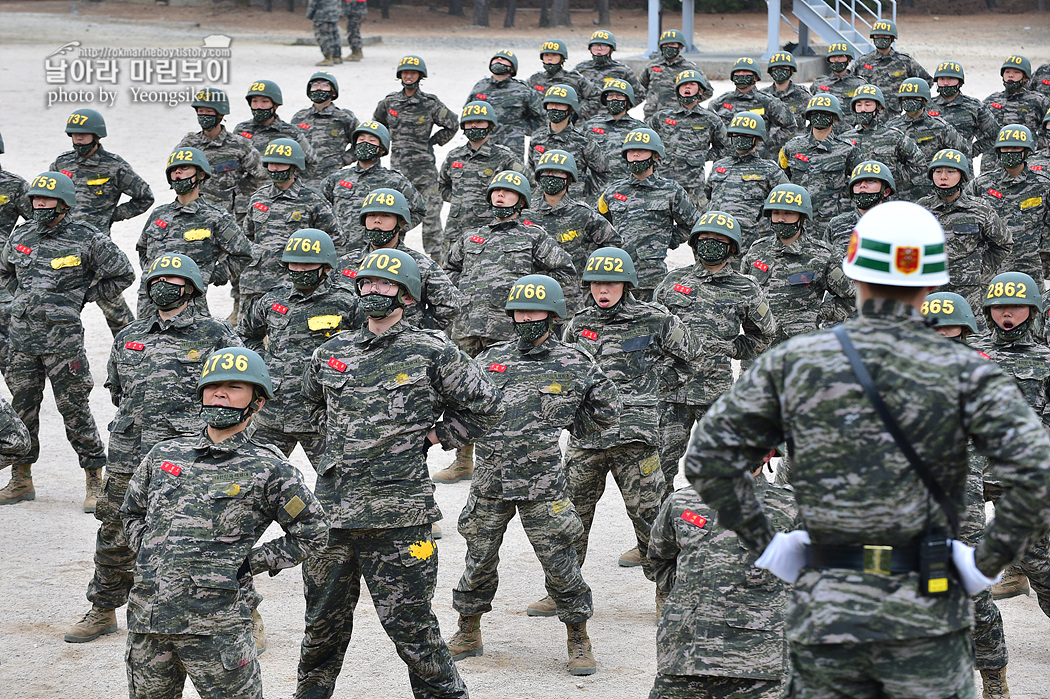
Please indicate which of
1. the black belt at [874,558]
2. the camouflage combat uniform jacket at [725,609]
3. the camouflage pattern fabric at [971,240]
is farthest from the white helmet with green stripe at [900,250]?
the camouflage pattern fabric at [971,240]

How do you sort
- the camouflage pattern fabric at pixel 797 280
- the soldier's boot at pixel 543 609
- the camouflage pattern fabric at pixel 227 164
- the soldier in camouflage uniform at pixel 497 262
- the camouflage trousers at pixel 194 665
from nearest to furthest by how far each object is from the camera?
1. the camouflage trousers at pixel 194 665
2. the soldier's boot at pixel 543 609
3. the soldier in camouflage uniform at pixel 497 262
4. the camouflage pattern fabric at pixel 797 280
5. the camouflage pattern fabric at pixel 227 164

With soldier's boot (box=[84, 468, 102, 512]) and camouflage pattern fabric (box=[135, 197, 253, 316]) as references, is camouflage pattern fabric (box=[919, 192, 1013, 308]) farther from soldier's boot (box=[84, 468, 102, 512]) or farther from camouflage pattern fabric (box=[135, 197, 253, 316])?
soldier's boot (box=[84, 468, 102, 512])

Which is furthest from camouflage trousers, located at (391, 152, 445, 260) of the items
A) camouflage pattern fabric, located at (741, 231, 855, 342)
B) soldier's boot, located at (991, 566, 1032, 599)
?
soldier's boot, located at (991, 566, 1032, 599)

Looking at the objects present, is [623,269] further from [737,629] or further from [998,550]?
[998,550]

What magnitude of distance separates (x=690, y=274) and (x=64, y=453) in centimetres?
643

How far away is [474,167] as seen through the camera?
47.5 feet

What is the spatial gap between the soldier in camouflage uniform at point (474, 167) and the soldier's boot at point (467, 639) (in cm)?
654

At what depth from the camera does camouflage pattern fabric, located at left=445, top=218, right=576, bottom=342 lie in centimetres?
1153

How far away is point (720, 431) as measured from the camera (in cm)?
448

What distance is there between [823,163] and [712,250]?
17.3 ft

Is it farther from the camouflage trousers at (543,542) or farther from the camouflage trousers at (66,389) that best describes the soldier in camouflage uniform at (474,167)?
the camouflage trousers at (543,542)

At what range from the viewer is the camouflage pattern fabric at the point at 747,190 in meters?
13.9

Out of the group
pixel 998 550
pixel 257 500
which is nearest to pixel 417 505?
pixel 257 500

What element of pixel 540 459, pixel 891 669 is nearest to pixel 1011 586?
pixel 540 459
